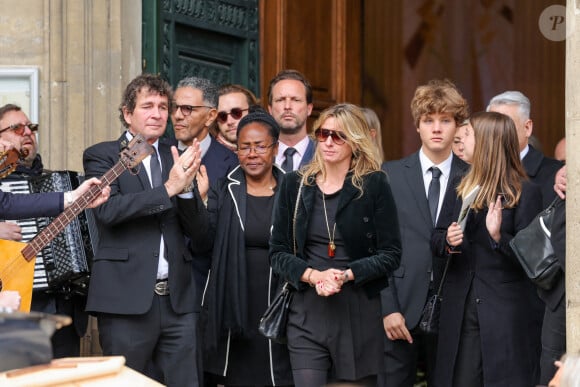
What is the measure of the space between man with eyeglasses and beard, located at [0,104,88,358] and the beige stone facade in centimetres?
72

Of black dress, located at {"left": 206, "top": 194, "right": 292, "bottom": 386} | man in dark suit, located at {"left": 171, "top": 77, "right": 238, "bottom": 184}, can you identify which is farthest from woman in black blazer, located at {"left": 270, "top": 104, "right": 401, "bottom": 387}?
man in dark suit, located at {"left": 171, "top": 77, "right": 238, "bottom": 184}

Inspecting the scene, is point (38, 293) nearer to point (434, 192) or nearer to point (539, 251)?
point (434, 192)

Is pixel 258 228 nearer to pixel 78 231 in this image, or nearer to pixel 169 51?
pixel 78 231

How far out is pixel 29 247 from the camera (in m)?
8.52

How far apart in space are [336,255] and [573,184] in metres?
1.47

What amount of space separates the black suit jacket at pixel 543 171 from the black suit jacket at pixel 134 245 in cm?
245

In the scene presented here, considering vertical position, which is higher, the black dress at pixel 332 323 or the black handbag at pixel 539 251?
the black handbag at pixel 539 251

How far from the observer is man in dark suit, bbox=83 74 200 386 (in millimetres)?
8570

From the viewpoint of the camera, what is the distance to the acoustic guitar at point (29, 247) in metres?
8.48

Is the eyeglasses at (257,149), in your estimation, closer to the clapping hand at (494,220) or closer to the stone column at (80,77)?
the clapping hand at (494,220)

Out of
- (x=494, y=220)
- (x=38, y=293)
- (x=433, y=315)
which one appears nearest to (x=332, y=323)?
(x=433, y=315)

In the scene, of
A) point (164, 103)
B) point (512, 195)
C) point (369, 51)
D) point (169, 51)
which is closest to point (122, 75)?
point (169, 51)

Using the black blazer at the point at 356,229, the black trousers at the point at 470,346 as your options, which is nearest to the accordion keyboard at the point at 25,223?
the black blazer at the point at 356,229

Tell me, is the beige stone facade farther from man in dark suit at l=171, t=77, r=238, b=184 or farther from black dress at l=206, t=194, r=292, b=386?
black dress at l=206, t=194, r=292, b=386
